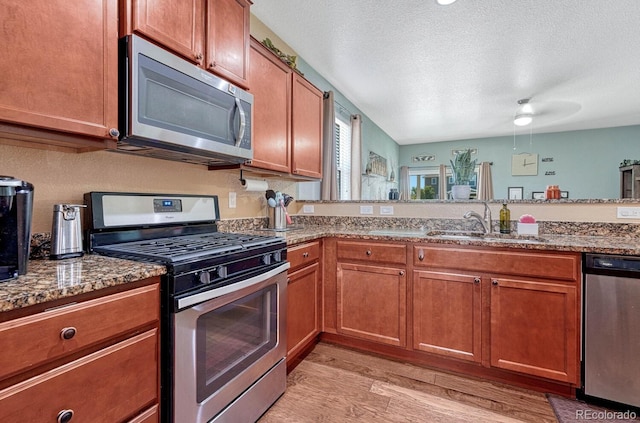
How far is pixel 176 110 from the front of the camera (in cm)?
138

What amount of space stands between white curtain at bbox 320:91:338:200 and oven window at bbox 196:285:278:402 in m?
1.63

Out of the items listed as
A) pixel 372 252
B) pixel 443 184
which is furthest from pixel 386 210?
pixel 443 184

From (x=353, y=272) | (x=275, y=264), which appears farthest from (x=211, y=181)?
(x=353, y=272)

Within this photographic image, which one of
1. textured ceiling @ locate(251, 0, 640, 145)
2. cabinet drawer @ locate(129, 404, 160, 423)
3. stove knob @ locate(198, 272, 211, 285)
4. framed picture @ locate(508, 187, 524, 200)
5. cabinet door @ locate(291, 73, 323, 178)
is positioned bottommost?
cabinet drawer @ locate(129, 404, 160, 423)

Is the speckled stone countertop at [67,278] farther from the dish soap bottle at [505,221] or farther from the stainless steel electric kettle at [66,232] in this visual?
the dish soap bottle at [505,221]

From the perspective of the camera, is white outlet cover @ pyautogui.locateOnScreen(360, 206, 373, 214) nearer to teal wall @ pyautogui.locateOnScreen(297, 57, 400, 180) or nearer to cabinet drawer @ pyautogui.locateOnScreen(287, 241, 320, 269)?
cabinet drawer @ pyautogui.locateOnScreen(287, 241, 320, 269)

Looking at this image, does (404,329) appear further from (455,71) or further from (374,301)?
(455,71)

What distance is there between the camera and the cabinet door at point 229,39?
1.58m

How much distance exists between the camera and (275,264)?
1640 mm

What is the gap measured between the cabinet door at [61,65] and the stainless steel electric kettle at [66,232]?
0.36m

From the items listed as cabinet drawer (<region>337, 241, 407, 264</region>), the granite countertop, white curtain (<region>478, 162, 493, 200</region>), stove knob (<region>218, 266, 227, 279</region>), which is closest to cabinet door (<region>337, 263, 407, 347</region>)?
cabinet drawer (<region>337, 241, 407, 264</region>)

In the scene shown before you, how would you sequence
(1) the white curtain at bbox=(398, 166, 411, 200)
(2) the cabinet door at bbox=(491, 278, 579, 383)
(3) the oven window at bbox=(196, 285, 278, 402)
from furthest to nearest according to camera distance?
(1) the white curtain at bbox=(398, 166, 411, 200) < (2) the cabinet door at bbox=(491, 278, 579, 383) < (3) the oven window at bbox=(196, 285, 278, 402)

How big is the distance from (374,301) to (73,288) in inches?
69.5

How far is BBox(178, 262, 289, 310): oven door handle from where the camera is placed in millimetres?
1115
